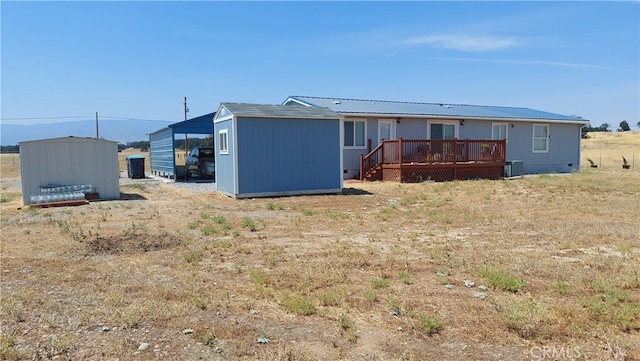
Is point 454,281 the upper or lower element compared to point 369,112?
lower

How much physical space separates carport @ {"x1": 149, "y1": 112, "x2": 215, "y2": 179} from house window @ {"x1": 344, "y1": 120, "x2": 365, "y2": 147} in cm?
678

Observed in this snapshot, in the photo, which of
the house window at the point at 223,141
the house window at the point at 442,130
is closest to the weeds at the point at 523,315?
the house window at the point at 223,141

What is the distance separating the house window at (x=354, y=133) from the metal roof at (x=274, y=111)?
3692 millimetres

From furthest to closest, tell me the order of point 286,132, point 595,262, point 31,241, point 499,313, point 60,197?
point 286,132 → point 60,197 → point 31,241 → point 595,262 → point 499,313

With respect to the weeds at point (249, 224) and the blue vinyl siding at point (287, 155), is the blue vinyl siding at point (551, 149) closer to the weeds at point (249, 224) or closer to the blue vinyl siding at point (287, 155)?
the blue vinyl siding at point (287, 155)

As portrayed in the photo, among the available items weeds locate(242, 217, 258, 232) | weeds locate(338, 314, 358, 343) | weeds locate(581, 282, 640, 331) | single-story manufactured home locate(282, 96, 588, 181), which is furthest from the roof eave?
weeds locate(338, 314, 358, 343)

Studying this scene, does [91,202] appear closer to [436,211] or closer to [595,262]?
[436,211]

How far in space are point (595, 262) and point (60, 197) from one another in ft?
37.6

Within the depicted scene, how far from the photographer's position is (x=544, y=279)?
15.0ft

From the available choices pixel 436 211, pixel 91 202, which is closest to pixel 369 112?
pixel 436 211

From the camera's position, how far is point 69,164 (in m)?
12.5

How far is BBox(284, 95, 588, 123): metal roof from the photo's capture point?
58.3ft

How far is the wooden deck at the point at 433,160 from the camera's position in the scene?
52.8 ft

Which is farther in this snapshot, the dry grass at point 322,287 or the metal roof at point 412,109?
the metal roof at point 412,109
